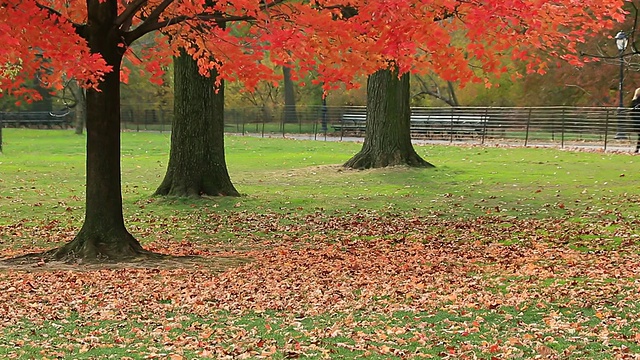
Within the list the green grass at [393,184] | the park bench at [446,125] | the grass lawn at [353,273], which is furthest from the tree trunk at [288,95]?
the grass lawn at [353,273]

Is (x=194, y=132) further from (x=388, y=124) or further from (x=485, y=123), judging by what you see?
(x=485, y=123)

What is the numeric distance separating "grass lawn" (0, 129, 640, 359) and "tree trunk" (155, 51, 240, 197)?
0.60m

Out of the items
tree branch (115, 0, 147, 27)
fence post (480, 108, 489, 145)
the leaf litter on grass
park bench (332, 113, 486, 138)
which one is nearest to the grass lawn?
the leaf litter on grass

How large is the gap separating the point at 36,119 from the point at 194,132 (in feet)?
130

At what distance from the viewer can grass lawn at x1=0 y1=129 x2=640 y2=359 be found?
6543mm

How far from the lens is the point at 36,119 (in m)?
53.3

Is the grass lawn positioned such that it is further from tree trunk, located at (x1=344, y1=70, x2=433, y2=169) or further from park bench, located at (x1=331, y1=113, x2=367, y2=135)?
park bench, located at (x1=331, y1=113, x2=367, y2=135)

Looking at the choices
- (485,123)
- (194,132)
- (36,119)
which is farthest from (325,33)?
(36,119)

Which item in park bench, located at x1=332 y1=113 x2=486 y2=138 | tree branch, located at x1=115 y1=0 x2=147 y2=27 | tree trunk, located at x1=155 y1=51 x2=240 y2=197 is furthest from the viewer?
park bench, located at x1=332 y1=113 x2=486 y2=138

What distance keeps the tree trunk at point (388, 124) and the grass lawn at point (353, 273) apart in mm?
772

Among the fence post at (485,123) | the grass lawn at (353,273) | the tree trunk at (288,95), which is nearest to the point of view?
the grass lawn at (353,273)

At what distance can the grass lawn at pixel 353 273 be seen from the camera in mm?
6543

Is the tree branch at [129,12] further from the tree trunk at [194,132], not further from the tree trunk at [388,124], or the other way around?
the tree trunk at [388,124]

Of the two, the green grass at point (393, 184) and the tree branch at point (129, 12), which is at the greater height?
the tree branch at point (129, 12)
